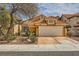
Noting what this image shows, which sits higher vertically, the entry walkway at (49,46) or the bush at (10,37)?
the bush at (10,37)

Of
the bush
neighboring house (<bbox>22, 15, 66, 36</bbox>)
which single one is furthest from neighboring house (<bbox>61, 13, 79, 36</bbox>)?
the bush

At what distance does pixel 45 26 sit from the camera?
212cm

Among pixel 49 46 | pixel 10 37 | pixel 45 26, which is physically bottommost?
pixel 49 46

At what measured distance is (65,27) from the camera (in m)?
2.11

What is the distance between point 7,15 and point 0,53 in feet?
1.34

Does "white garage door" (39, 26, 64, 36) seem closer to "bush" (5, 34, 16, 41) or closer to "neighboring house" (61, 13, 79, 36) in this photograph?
"neighboring house" (61, 13, 79, 36)

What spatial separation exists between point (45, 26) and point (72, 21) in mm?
292

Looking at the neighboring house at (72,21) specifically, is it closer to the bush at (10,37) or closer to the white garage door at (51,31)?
the white garage door at (51,31)

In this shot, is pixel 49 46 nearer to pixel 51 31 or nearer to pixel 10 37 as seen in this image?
pixel 51 31

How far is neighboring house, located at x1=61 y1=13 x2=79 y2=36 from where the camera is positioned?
6.86ft

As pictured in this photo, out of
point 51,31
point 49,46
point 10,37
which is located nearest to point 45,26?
point 51,31

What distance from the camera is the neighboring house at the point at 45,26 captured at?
2.10 m

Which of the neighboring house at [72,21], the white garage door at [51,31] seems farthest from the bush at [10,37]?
the neighboring house at [72,21]

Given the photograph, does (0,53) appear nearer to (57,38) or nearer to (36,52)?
(36,52)
